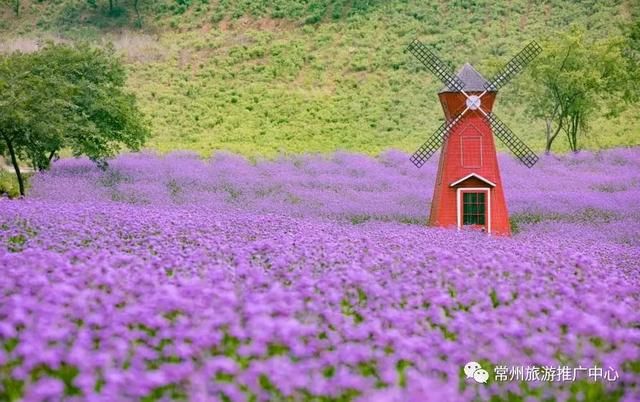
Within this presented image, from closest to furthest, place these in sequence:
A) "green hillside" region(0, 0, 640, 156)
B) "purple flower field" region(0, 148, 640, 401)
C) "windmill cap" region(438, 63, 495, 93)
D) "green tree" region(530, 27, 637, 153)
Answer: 1. "purple flower field" region(0, 148, 640, 401)
2. "windmill cap" region(438, 63, 495, 93)
3. "green tree" region(530, 27, 637, 153)
4. "green hillside" region(0, 0, 640, 156)

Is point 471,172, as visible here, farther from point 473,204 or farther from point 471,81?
point 471,81

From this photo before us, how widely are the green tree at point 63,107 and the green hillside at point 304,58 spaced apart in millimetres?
8877

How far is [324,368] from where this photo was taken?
3.93 meters

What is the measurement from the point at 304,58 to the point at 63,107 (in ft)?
94.6

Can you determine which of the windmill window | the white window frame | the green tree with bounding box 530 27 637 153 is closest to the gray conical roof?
the white window frame

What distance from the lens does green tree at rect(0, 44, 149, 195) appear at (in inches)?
720

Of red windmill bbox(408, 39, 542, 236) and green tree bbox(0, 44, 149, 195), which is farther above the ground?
green tree bbox(0, 44, 149, 195)

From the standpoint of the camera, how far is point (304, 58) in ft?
160

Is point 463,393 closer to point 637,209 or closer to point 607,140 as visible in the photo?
point 637,209

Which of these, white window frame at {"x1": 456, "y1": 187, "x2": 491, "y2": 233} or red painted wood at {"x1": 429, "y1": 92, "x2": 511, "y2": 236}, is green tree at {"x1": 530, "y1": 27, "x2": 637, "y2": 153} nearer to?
red painted wood at {"x1": 429, "y1": 92, "x2": 511, "y2": 236}

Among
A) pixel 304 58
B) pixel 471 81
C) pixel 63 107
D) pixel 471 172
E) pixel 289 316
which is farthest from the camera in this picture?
pixel 304 58

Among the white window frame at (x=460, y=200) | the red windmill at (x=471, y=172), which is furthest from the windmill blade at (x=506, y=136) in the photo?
the white window frame at (x=460, y=200)

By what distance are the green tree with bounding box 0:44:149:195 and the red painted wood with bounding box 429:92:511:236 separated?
350 inches

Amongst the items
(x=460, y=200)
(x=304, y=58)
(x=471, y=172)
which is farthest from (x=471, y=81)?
(x=304, y=58)
